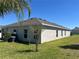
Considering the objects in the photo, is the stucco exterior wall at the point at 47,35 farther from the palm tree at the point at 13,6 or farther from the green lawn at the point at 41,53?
the palm tree at the point at 13,6

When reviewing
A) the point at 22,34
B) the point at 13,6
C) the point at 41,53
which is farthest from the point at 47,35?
the point at 13,6

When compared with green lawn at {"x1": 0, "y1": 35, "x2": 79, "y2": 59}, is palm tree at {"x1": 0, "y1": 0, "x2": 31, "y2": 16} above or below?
above

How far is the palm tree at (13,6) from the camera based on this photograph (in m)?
6.95

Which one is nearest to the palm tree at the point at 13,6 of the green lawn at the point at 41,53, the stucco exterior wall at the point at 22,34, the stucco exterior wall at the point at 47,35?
the green lawn at the point at 41,53

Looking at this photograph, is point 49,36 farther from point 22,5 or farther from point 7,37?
point 22,5

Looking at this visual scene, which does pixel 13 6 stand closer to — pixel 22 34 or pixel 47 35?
pixel 22 34

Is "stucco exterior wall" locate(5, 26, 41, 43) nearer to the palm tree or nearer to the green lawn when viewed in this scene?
the green lawn

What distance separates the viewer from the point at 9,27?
35531 millimetres

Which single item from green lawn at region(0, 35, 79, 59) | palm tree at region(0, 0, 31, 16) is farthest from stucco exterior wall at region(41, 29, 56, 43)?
palm tree at region(0, 0, 31, 16)

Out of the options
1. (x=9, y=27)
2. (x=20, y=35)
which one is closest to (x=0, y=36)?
(x=9, y=27)

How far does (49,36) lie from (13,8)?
26932 millimetres

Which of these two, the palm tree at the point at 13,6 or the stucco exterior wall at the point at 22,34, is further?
the stucco exterior wall at the point at 22,34

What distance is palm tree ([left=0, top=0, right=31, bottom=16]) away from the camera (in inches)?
274

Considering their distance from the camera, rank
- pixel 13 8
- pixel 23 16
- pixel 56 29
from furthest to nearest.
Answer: pixel 56 29 → pixel 23 16 → pixel 13 8
